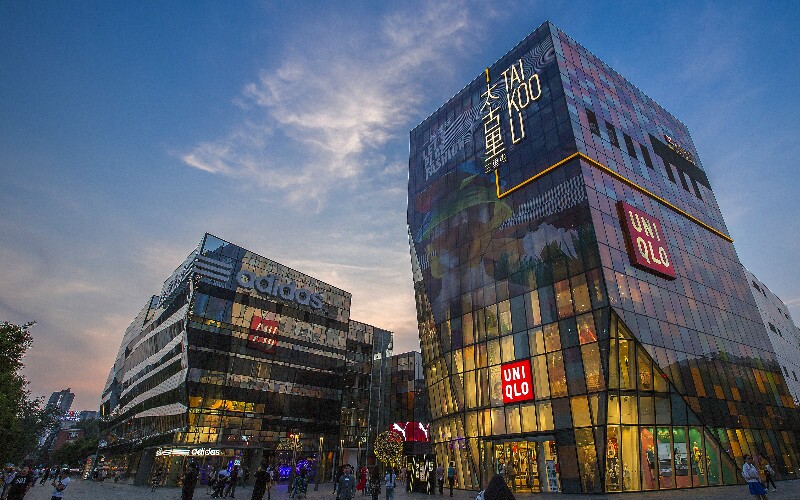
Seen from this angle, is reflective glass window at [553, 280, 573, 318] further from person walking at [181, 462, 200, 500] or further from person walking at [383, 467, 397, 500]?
person walking at [181, 462, 200, 500]

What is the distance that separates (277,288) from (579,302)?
42306 mm

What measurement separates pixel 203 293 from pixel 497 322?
36.2 meters

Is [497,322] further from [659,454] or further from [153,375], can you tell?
[153,375]

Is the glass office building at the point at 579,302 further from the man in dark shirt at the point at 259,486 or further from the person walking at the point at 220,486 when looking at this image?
the man in dark shirt at the point at 259,486

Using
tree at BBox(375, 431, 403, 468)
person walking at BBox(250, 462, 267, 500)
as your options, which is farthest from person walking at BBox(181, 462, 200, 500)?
tree at BBox(375, 431, 403, 468)

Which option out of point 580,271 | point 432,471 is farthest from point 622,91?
point 432,471

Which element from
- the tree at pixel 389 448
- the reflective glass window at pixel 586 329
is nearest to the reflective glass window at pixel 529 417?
the reflective glass window at pixel 586 329

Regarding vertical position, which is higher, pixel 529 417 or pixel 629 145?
pixel 629 145

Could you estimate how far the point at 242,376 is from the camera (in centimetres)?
5316

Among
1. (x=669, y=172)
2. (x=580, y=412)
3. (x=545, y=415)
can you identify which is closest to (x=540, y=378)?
(x=545, y=415)

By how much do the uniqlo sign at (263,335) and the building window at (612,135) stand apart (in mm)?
45905

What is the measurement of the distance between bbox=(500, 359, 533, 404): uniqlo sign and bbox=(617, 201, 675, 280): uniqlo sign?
1169cm

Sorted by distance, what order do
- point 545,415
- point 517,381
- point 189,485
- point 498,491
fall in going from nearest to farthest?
point 498,491
point 189,485
point 545,415
point 517,381

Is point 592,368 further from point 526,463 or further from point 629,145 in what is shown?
point 629,145
